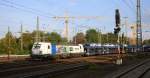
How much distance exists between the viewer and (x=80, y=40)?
186m

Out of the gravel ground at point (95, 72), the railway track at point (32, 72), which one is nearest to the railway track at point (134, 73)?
the gravel ground at point (95, 72)

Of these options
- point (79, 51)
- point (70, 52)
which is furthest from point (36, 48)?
point (79, 51)

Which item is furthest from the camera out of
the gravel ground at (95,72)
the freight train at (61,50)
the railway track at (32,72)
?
the freight train at (61,50)

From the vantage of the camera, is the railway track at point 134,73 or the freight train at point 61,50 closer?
the railway track at point 134,73

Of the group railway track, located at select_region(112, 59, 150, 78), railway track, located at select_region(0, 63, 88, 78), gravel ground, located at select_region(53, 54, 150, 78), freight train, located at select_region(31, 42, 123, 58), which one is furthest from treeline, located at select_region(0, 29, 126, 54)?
railway track, located at select_region(0, 63, 88, 78)

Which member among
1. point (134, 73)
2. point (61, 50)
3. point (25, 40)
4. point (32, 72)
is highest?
point (25, 40)

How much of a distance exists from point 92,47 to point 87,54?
3.05 meters

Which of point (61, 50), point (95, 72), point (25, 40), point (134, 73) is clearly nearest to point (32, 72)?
point (95, 72)

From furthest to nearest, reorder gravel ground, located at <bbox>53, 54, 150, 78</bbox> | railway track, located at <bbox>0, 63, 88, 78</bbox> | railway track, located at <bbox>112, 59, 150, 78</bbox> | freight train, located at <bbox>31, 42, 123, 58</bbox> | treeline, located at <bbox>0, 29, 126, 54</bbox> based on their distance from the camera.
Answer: treeline, located at <bbox>0, 29, 126, 54</bbox> → freight train, located at <bbox>31, 42, 123, 58</bbox> → railway track, located at <bbox>112, 59, 150, 78</bbox> → gravel ground, located at <bbox>53, 54, 150, 78</bbox> → railway track, located at <bbox>0, 63, 88, 78</bbox>

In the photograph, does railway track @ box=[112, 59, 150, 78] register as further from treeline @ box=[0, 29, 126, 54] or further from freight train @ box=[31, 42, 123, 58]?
treeline @ box=[0, 29, 126, 54]

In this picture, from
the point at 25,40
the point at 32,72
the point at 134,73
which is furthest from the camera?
the point at 25,40

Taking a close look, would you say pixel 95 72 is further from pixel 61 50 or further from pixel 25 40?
pixel 25 40

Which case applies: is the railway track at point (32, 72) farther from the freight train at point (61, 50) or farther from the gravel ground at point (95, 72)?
the freight train at point (61, 50)

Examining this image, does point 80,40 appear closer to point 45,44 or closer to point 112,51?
point 112,51
